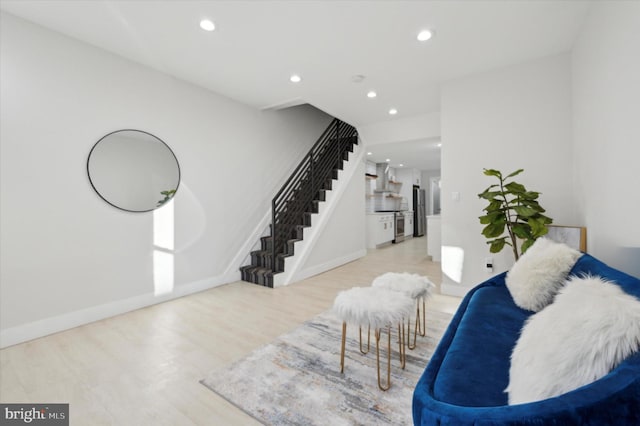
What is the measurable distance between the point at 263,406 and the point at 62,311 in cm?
239

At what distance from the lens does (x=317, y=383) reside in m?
1.81

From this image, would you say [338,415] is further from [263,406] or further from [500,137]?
[500,137]

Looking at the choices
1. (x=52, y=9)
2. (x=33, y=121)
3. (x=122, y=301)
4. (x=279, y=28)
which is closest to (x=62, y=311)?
(x=122, y=301)

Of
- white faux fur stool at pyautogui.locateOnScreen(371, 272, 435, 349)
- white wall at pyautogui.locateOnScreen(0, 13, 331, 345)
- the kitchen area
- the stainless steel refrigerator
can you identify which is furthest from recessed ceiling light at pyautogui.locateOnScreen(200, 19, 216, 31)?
the stainless steel refrigerator

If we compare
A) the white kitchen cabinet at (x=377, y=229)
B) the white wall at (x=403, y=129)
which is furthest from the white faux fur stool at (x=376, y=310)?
the white kitchen cabinet at (x=377, y=229)

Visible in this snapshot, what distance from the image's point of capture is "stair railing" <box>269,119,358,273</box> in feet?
14.6

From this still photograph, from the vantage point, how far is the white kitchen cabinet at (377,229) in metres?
7.21

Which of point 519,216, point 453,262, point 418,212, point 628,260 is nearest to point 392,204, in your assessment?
point 418,212

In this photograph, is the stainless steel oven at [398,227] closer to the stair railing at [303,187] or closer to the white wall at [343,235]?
the white wall at [343,235]

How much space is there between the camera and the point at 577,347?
2.53 ft

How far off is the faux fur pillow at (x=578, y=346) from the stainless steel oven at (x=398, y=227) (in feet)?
24.1

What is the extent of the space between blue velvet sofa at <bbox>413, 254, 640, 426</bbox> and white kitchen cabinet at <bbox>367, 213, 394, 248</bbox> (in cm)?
520

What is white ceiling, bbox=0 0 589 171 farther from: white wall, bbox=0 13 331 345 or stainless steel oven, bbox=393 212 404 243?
stainless steel oven, bbox=393 212 404 243

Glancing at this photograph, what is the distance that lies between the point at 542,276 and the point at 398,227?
6.72 m
